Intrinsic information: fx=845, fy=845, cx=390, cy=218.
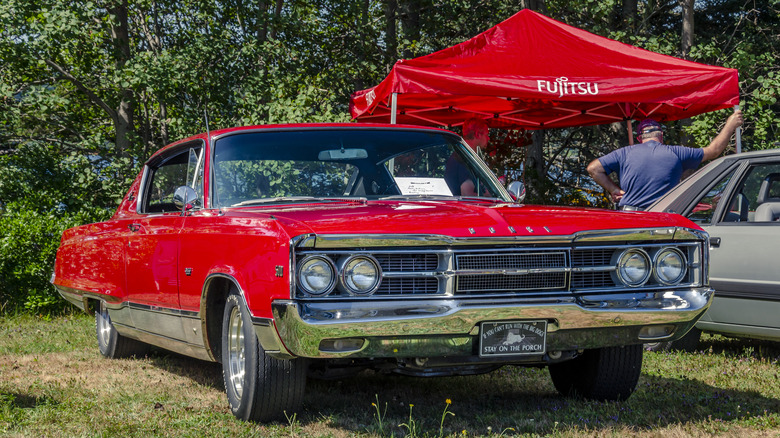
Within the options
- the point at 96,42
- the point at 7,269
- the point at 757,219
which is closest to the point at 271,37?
the point at 96,42

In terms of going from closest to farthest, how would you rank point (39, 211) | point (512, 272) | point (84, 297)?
point (512, 272)
point (84, 297)
point (39, 211)

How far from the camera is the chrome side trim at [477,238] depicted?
3602 mm

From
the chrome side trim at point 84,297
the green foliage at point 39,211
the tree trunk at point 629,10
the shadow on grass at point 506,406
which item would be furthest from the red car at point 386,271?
the tree trunk at point 629,10

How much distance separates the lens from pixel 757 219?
20.3ft

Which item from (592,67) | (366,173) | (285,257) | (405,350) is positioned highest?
(592,67)

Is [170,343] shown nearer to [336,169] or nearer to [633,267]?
[336,169]

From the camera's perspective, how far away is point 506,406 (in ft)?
15.6

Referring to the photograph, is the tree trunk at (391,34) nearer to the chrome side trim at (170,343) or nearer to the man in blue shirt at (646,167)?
the man in blue shirt at (646,167)

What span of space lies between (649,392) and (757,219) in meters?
1.89

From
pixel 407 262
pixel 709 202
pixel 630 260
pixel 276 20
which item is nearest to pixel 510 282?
pixel 407 262

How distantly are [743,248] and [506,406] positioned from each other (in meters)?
2.27

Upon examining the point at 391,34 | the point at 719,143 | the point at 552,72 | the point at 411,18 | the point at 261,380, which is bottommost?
the point at 261,380

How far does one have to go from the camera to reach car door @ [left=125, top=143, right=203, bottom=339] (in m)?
4.97

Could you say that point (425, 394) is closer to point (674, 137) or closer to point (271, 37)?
point (271, 37)
